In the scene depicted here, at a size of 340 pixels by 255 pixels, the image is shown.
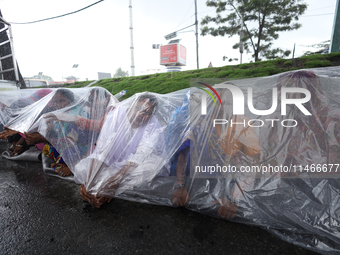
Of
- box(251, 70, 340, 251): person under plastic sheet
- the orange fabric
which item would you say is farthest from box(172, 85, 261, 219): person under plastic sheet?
box(251, 70, 340, 251): person under plastic sheet

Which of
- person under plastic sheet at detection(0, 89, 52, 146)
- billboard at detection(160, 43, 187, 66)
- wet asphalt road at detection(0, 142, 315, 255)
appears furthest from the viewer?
billboard at detection(160, 43, 187, 66)


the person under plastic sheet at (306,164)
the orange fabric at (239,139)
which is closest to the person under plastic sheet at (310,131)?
the person under plastic sheet at (306,164)

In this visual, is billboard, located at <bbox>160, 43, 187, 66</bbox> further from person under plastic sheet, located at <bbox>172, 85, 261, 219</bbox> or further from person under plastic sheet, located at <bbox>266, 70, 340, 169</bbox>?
person under plastic sheet, located at <bbox>266, 70, 340, 169</bbox>

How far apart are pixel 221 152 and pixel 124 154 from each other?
2.86 feet

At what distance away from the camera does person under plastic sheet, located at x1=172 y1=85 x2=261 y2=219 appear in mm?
1500

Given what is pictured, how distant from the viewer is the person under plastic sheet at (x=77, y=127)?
2025mm

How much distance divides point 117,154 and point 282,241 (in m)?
1.40

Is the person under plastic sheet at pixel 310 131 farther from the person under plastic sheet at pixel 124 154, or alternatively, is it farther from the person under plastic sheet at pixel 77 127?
the person under plastic sheet at pixel 77 127

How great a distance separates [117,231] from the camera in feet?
4.54

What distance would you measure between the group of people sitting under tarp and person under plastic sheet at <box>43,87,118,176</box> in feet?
0.05

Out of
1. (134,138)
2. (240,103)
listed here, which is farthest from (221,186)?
(134,138)

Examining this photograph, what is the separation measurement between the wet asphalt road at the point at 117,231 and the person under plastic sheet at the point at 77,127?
448 millimetres

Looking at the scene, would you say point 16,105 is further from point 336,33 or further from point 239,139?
point 336,33

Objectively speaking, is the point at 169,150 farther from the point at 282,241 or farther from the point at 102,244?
the point at 282,241
